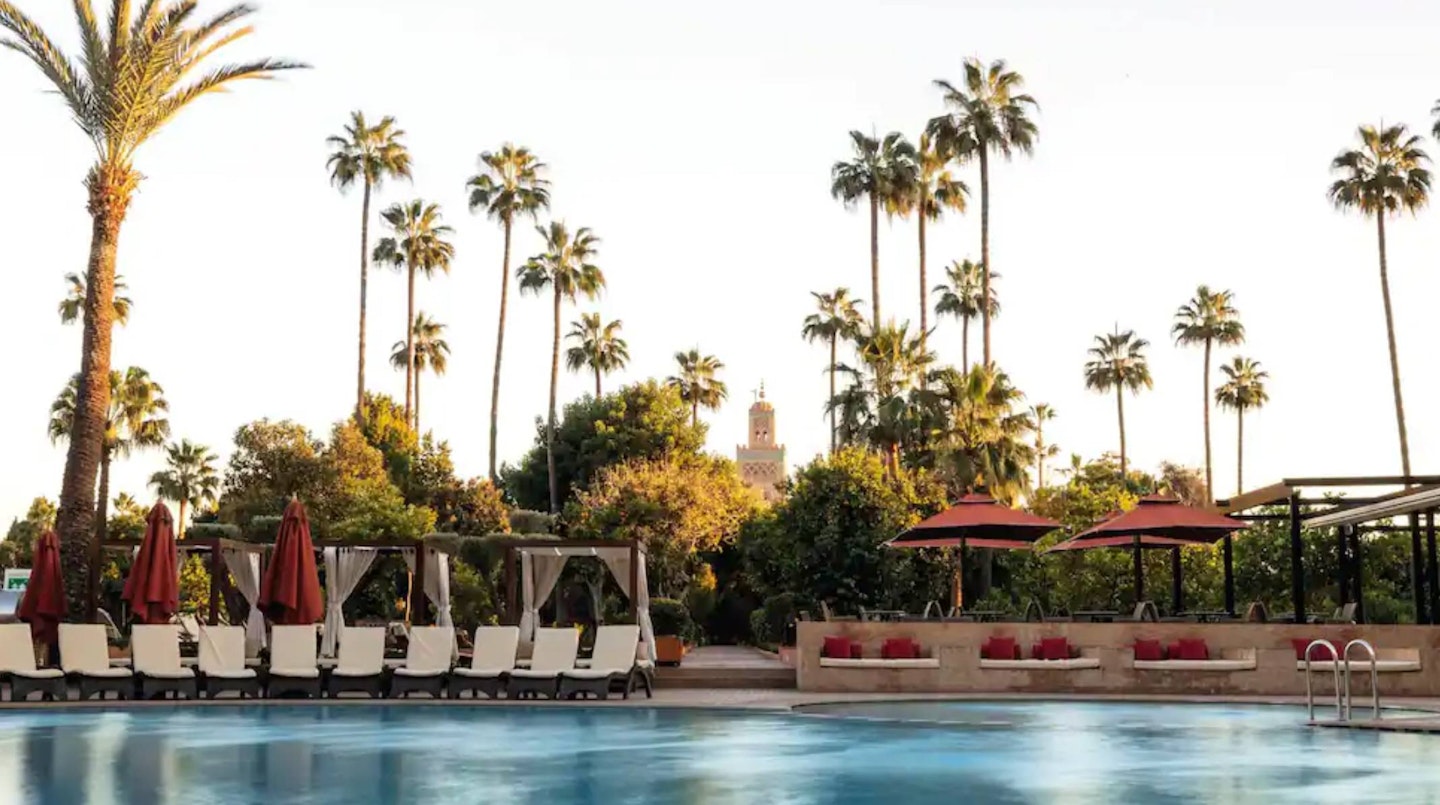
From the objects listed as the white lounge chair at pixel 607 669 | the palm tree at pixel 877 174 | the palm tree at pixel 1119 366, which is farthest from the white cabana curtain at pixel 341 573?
the palm tree at pixel 1119 366

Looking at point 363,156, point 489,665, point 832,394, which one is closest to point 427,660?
point 489,665

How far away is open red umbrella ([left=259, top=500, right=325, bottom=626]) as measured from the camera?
62.5 ft

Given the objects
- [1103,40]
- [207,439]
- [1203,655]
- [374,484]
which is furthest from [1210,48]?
[207,439]

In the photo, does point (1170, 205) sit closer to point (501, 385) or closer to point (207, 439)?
point (501, 385)

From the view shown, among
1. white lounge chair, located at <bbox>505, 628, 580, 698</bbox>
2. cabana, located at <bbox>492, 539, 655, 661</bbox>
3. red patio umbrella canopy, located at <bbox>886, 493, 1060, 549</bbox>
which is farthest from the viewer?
cabana, located at <bbox>492, 539, 655, 661</bbox>

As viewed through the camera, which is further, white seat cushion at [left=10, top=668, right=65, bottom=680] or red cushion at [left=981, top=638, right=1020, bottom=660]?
red cushion at [left=981, top=638, right=1020, bottom=660]

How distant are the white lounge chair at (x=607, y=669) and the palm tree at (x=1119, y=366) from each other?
54320 millimetres

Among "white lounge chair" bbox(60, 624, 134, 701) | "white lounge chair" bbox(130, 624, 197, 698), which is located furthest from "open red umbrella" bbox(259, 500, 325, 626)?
"white lounge chair" bbox(60, 624, 134, 701)

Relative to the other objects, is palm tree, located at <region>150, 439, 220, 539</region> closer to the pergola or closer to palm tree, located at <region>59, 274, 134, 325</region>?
palm tree, located at <region>59, 274, 134, 325</region>

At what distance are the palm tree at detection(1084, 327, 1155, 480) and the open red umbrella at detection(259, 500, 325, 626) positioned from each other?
55298 millimetres

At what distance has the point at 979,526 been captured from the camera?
2189 centimetres

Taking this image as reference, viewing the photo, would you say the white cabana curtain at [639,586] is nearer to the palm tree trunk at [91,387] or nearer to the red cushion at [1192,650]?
the red cushion at [1192,650]

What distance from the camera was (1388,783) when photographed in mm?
10211

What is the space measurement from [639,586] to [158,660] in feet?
22.3
